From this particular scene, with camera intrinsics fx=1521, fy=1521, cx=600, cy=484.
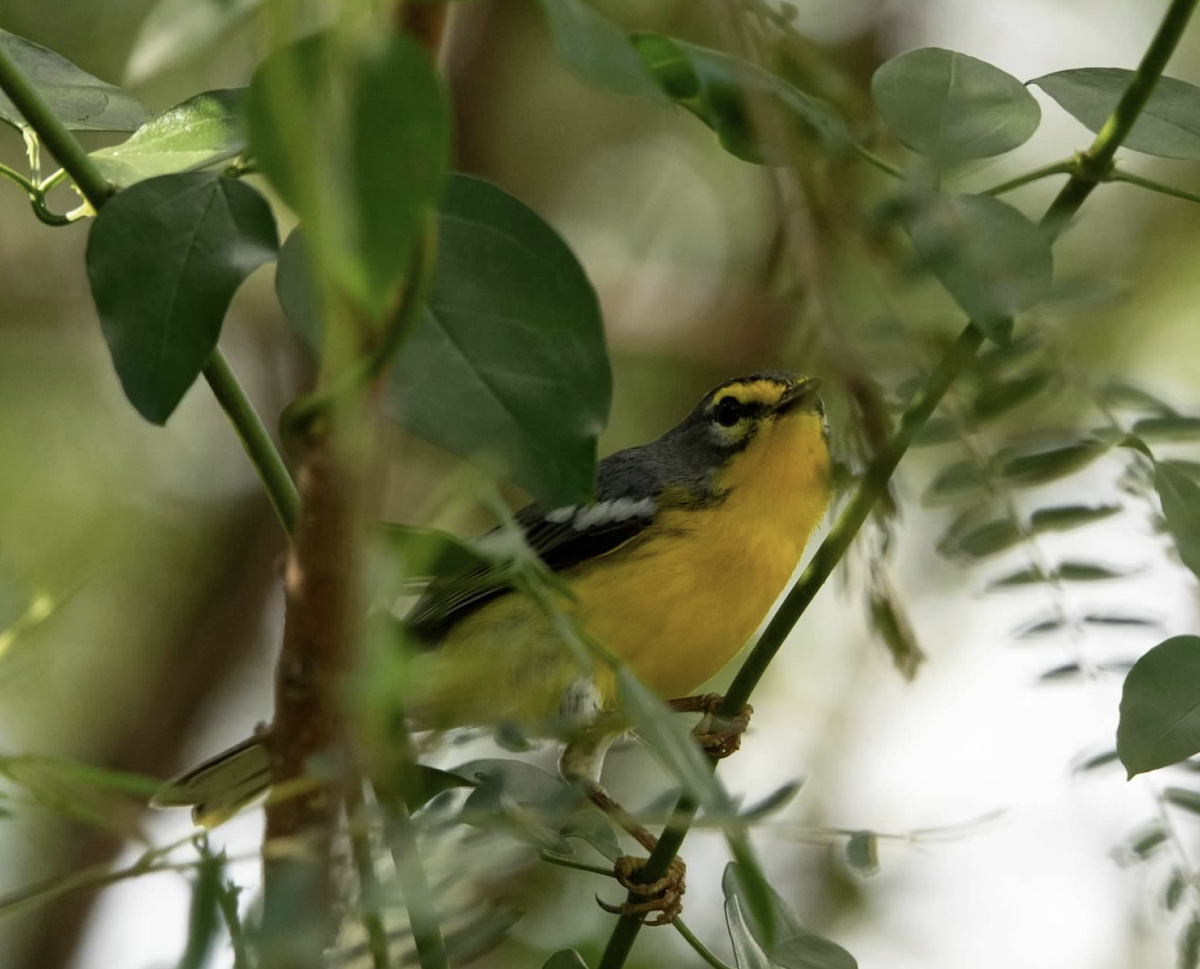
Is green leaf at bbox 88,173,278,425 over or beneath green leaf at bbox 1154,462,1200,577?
over

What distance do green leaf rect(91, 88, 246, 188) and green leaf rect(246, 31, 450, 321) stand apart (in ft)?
2.42

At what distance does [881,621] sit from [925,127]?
14.5 inches

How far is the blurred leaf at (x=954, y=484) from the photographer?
152cm

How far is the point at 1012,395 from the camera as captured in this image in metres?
1.39

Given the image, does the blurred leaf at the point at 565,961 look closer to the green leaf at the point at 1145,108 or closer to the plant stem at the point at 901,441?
the plant stem at the point at 901,441

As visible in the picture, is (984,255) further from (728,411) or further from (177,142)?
(728,411)

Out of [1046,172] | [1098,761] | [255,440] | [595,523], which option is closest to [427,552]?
[255,440]

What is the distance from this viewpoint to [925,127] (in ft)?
3.68

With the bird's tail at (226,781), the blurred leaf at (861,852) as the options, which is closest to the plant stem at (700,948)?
the blurred leaf at (861,852)

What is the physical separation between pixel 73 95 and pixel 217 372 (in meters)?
0.45

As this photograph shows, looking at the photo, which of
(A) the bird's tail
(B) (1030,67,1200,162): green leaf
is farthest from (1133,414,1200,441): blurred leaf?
(A) the bird's tail

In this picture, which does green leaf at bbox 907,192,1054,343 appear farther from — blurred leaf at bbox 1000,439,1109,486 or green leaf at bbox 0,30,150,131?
green leaf at bbox 0,30,150,131

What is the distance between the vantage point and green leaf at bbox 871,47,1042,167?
1115 mm

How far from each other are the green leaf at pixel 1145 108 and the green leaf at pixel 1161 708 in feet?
1.37
